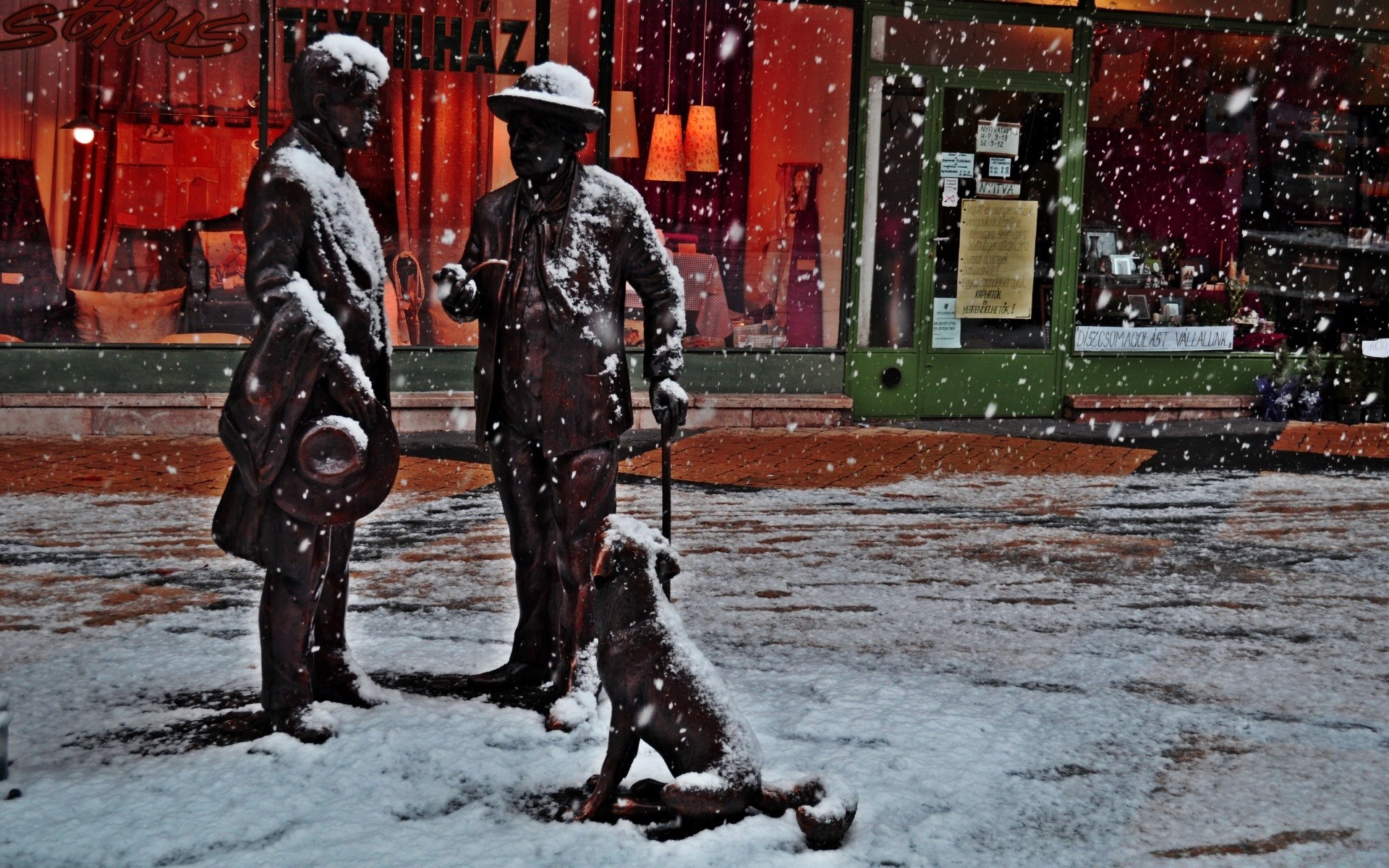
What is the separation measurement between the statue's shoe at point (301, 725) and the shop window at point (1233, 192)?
9.93m

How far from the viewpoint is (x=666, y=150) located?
11.9 m

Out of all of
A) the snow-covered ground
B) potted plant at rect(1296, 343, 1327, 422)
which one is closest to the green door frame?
potted plant at rect(1296, 343, 1327, 422)

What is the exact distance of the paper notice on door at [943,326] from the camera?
12617mm

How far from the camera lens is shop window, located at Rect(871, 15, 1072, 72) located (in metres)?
12.2

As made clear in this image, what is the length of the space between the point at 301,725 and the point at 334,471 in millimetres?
784

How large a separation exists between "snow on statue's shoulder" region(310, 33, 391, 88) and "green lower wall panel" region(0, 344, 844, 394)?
648 cm

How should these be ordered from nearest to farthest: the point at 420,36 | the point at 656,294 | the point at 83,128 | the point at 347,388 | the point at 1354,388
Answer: the point at 347,388 → the point at 656,294 → the point at 83,128 → the point at 420,36 → the point at 1354,388

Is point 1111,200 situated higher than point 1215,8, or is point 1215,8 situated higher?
point 1215,8

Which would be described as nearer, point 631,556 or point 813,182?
point 631,556

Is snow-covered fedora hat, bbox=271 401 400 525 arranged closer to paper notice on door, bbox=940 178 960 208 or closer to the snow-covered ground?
the snow-covered ground

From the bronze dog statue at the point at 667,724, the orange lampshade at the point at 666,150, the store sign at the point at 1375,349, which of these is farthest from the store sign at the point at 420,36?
the bronze dog statue at the point at 667,724

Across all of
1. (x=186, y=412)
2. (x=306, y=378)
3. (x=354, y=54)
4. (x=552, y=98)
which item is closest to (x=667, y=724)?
(x=306, y=378)

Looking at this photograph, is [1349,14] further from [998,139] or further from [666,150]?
[666,150]

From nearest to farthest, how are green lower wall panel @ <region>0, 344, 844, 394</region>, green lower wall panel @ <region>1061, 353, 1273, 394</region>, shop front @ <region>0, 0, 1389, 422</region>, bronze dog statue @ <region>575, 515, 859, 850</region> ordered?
bronze dog statue @ <region>575, 515, 859, 850</region>
green lower wall panel @ <region>0, 344, 844, 394</region>
shop front @ <region>0, 0, 1389, 422</region>
green lower wall panel @ <region>1061, 353, 1273, 394</region>
